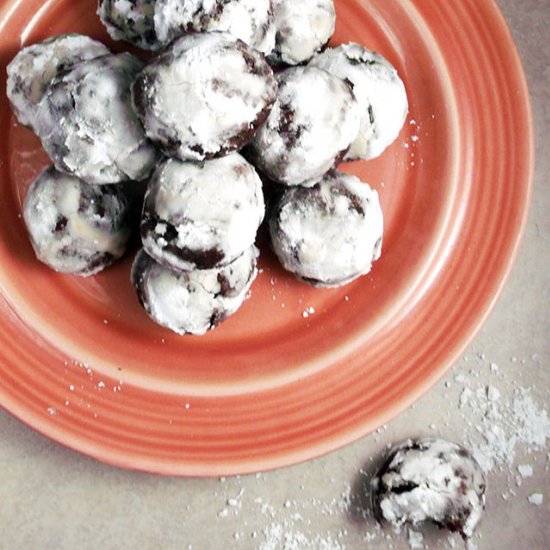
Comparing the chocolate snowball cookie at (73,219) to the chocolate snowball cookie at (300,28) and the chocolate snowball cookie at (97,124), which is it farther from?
the chocolate snowball cookie at (300,28)

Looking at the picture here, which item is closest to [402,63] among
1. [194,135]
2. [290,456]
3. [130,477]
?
[194,135]

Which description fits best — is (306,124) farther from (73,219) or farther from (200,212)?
(73,219)

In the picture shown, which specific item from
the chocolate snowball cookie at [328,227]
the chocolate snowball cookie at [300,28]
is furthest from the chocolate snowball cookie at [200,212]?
the chocolate snowball cookie at [300,28]

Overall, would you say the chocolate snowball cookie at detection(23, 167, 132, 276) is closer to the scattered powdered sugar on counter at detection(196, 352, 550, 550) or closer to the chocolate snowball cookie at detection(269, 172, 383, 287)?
the chocolate snowball cookie at detection(269, 172, 383, 287)

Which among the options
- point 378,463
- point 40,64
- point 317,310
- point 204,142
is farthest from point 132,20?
point 378,463

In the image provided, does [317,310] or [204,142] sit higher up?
[204,142]
